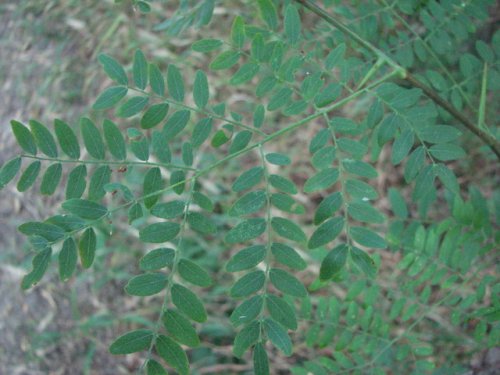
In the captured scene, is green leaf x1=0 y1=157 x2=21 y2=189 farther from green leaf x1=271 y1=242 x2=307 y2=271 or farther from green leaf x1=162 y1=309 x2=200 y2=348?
green leaf x1=271 y1=242 x2=307 y2=271

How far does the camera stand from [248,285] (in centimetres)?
106

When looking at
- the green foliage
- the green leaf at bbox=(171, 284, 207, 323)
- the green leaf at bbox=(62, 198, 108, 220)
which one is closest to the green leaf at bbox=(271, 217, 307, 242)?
the green foliage

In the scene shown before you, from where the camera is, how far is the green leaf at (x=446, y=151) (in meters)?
1.18

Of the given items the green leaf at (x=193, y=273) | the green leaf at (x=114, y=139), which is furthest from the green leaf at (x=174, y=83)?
the green leaf at (x=193, y=273)

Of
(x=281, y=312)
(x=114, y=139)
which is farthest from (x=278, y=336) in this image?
(x=114, y=139)

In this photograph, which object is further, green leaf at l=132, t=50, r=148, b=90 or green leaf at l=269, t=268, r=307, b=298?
green leaf at l=132, t=50, r=148, b=90

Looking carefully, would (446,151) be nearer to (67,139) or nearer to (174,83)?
(174,83)

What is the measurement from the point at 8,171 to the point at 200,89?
390mm

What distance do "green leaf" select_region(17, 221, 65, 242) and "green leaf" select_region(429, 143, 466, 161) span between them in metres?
0.72

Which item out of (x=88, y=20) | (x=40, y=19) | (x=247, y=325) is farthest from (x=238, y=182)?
(x=40, y=19)

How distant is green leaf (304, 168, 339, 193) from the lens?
1.14 m

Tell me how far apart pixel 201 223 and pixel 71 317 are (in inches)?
87.7

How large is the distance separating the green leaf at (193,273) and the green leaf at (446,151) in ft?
1.67

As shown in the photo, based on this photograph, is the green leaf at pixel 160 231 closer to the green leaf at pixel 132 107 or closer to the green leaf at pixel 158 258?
the green leaf at pixel 158 258
